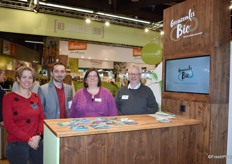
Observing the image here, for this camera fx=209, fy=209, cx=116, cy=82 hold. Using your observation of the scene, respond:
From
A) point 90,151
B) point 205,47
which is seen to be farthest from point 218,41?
point 90,151

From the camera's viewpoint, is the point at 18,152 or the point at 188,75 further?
the point at 188,75

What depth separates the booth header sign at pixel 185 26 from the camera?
252cm

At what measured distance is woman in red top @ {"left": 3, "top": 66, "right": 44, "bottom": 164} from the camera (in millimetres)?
2092

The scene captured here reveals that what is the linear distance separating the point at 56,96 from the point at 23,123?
67 centimetres

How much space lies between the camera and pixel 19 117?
212cm

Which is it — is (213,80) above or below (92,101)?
above

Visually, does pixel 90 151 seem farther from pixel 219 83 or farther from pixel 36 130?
pixel 219 83

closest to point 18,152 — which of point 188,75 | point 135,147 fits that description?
point 135,147

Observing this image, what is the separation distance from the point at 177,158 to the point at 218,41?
1.32m

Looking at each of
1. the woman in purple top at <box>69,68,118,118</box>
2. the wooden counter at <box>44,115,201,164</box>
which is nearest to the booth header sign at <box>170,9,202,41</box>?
the wooden counter at <box>44,115,201,164</box>

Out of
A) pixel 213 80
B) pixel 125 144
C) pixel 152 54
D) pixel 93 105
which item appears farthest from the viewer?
pixel 152 54

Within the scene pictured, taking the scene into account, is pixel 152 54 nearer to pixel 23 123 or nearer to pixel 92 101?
pixel 92 101

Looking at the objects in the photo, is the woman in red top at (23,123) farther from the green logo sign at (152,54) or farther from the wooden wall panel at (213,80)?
the green logo sign at (152,54)

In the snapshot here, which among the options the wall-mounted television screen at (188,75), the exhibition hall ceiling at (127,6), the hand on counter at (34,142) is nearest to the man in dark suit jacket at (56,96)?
the hand on counter at (34,142)
